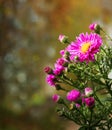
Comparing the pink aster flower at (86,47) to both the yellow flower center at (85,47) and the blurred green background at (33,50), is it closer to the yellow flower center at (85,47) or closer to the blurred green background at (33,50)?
the yellow flower center at (85,47)

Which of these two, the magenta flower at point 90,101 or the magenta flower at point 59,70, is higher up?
the magenta flower at point 59,70

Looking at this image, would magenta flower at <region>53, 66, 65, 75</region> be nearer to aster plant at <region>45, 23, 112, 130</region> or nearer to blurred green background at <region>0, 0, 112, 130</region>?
aster plant at <region>45, 23, 112, 130</region>

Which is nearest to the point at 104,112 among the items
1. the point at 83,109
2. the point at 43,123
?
the point at 83,109

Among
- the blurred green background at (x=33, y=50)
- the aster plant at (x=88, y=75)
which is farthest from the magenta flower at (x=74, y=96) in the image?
the blurred green background at (x=33, y=50)

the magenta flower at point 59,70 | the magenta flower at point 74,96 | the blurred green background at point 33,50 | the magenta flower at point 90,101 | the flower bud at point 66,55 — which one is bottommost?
the magenta flower at point 90,101

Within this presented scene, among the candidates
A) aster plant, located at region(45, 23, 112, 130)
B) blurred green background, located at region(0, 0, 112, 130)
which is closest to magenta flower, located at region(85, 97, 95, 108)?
aster plant, located at region(45, 23, 112, 130)

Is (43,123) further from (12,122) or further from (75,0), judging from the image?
(75,0)
